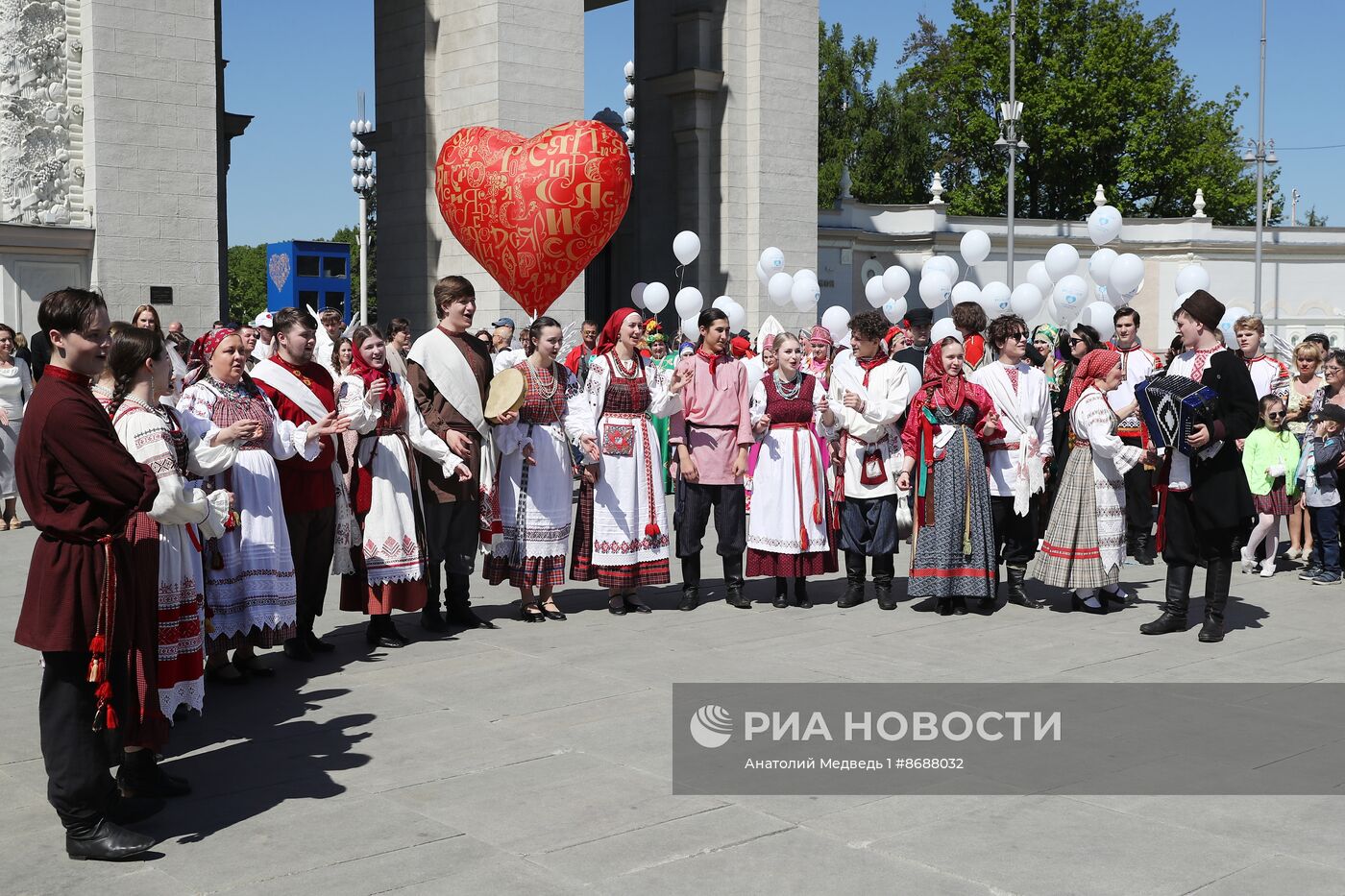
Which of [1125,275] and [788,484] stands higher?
[1125,275]

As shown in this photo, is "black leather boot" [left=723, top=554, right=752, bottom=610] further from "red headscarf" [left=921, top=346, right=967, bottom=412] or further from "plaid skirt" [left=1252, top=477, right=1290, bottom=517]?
"plaid skirt" [left=1252, top=477, right=1290, bottom=517]

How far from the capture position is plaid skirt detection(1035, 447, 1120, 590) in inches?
343

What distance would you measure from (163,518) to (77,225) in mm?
12517

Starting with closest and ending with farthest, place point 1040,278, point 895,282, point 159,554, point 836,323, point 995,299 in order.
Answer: point 159,554 → point 836,323 → point 995,299 → point 895,282 → point 1040,278

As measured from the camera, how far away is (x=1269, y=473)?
34.2 feet

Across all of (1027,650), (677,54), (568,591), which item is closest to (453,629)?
(568,591)

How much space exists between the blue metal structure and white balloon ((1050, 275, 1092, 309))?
19.3m

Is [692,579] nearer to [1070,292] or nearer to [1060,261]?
[1070,292]

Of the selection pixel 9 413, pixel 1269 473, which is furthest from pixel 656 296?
pixel 1269 473

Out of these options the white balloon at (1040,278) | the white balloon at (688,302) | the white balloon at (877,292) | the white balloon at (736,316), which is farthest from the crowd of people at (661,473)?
the white balloon at (1040,278)

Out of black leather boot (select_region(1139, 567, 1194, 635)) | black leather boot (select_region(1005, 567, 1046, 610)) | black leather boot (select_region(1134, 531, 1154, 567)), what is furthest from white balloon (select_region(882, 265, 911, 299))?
black leather boot (select_region(1139, 567, 1194, 635))

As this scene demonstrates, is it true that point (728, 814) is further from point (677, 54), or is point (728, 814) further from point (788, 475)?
point (677, 54)

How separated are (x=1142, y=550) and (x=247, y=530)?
281 inches

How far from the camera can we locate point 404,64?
20.3 metres
